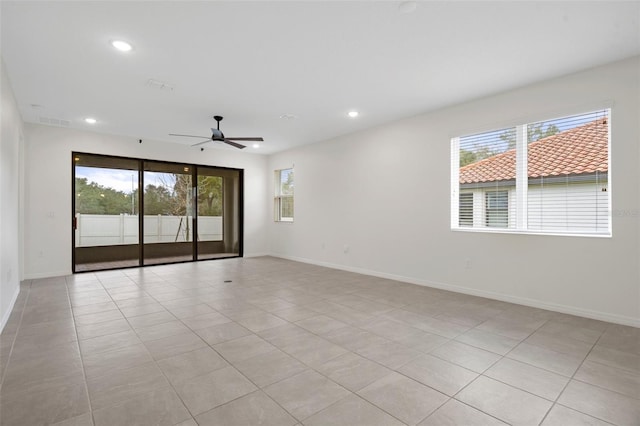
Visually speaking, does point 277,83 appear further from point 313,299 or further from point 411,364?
point 411,364

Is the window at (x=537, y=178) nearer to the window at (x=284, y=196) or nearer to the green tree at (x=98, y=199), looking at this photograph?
the window at (x=284, y=196)

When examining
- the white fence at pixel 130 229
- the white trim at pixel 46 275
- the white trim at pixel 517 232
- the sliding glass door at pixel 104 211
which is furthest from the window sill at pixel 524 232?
the white trim at pixel 46 275

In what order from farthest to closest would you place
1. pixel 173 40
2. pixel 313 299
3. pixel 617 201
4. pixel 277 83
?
pixel 313 299
pixel 277 83
pixel 617 201
pixel 173 40

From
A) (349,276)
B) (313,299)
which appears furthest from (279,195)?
(313,299)

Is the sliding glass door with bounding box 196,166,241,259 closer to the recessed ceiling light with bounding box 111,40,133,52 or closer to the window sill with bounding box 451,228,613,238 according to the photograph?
the recessed ceiling light with bounding box 111,40,133,52

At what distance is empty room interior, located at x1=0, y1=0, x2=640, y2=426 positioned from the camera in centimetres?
214

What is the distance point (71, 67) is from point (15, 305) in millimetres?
3037

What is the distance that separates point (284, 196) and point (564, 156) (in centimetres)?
603

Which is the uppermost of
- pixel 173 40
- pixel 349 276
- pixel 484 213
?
pixel 173 40

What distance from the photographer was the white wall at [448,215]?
10.9ft

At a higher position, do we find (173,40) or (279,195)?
(173,40)

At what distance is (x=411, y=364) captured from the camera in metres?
2.45

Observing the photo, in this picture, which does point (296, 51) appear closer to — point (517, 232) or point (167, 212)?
point (517, 232)

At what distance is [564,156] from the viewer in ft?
12.4
